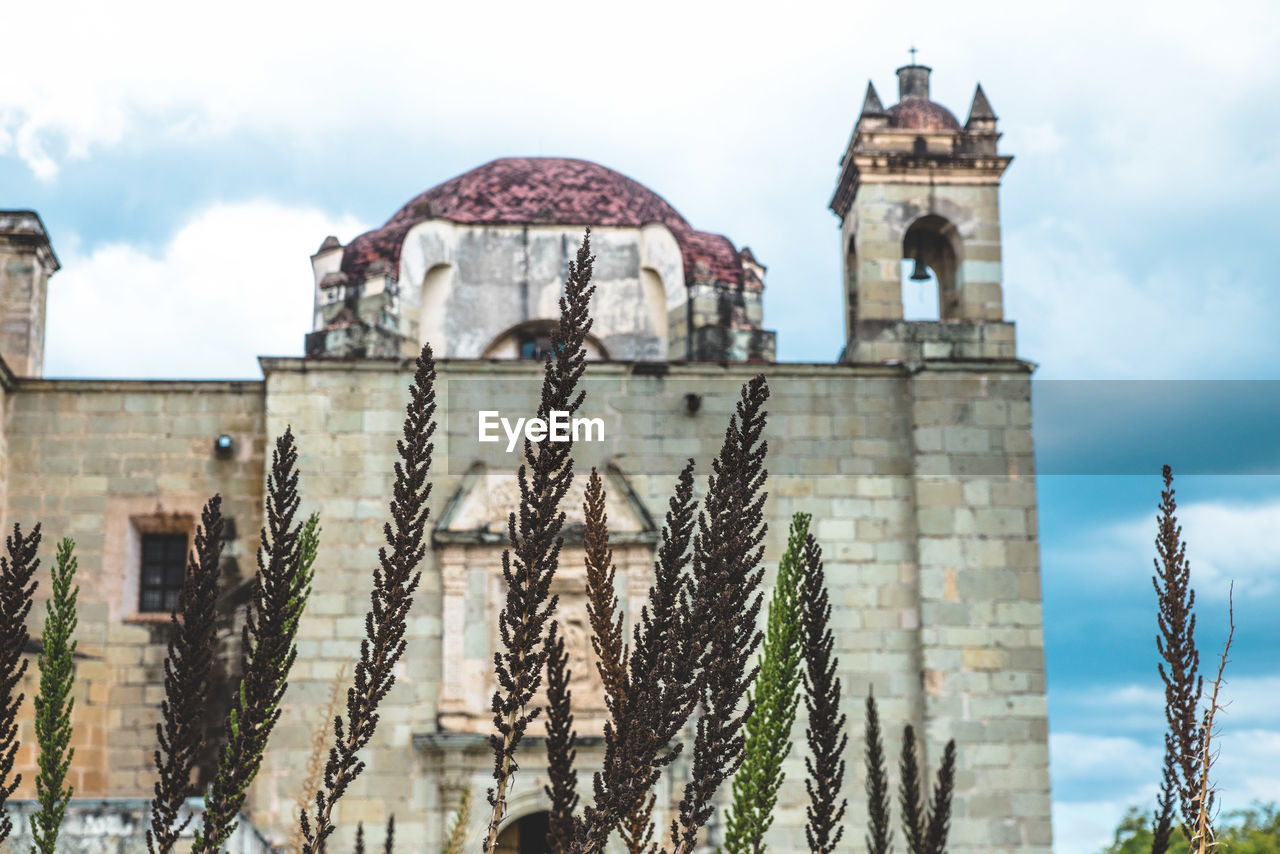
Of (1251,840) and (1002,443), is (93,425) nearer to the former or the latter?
(1002,443)

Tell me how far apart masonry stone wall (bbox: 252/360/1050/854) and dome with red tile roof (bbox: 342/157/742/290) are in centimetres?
196

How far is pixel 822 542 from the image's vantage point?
14992 mm

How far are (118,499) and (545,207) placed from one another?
5249 millimetres

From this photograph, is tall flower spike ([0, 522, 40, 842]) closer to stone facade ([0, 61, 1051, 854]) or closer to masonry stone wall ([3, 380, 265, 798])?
stone facade ([0, 61, 1051, 854])

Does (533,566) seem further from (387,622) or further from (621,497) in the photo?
(621,497)

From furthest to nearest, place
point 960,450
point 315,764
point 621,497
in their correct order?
point 960,450, point 621,497, point 315,764

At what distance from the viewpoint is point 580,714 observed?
14531mm

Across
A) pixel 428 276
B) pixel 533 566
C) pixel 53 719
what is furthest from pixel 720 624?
pixel 428 276

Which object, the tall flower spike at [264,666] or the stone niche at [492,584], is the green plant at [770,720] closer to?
the tall flower spike at [264,666]

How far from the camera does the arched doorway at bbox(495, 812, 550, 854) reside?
15.8m

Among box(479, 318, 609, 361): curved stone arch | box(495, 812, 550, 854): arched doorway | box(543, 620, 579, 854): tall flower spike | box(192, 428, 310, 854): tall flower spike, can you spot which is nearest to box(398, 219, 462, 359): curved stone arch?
box(479, 318, 609, 361): curved stone arch

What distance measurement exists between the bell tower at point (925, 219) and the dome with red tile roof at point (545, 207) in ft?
5.63

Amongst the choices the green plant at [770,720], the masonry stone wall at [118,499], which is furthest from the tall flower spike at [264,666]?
the masonry stone wall at [118,499]

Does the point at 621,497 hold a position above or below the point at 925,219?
below
